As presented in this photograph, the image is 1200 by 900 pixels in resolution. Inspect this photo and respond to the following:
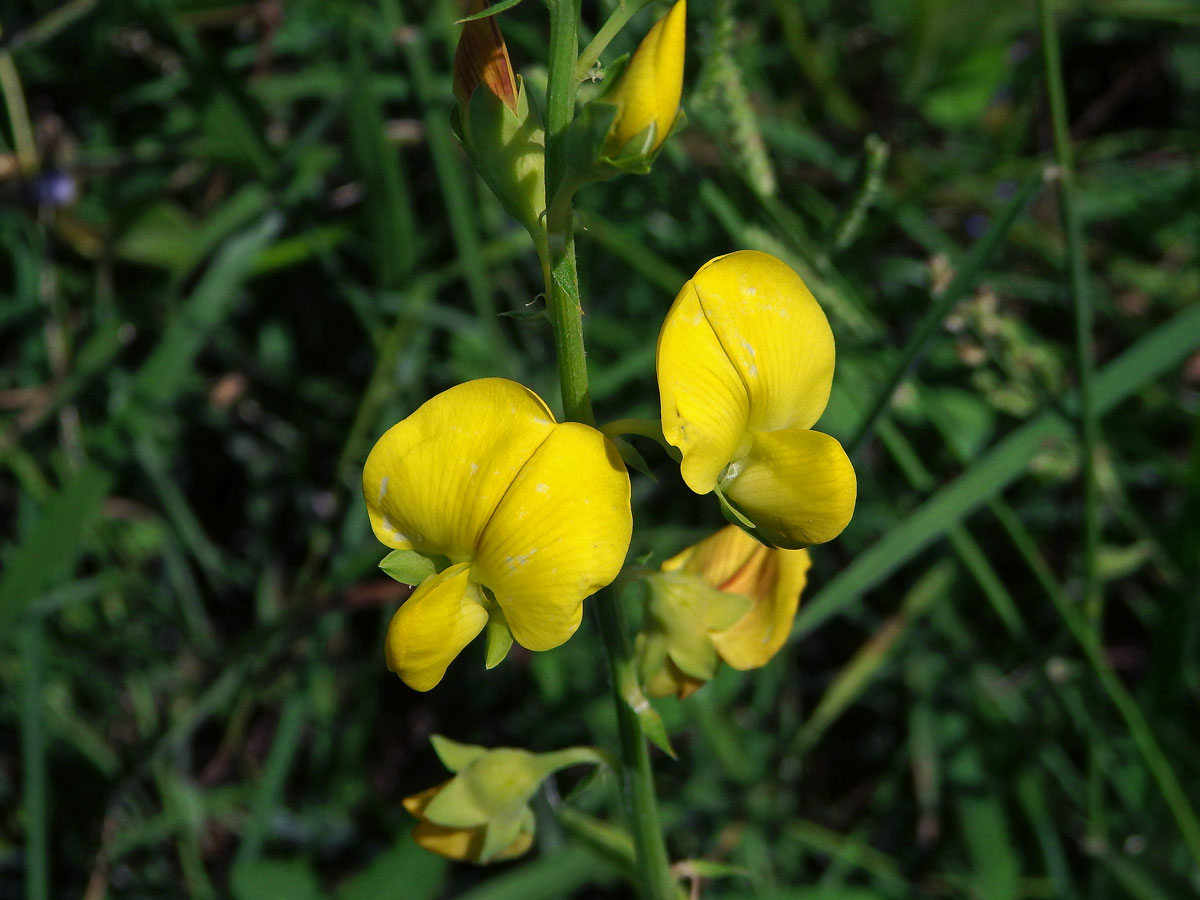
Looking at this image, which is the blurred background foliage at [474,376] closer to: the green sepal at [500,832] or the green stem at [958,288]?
the green stem at [958,288]

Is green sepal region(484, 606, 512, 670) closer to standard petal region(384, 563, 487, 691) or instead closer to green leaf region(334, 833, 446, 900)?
standard petal region(384, 563, 487, 691)

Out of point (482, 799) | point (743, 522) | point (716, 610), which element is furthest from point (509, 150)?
point (482, 799)

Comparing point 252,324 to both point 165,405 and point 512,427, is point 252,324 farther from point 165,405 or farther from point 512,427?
point 512,427

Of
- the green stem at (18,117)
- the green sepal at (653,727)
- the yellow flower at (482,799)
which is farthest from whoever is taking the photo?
the green stem at (18,117)

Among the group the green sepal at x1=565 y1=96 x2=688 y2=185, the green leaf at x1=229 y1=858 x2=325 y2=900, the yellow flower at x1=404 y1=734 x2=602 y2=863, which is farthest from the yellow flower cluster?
the green leaf at x1=229 y1=858 x2=325 y2=900

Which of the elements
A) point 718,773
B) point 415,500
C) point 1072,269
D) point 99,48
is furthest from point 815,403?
point 99,48

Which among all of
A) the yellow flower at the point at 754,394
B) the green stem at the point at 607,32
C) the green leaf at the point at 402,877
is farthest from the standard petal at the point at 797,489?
the green leaf at the point at 402,877
